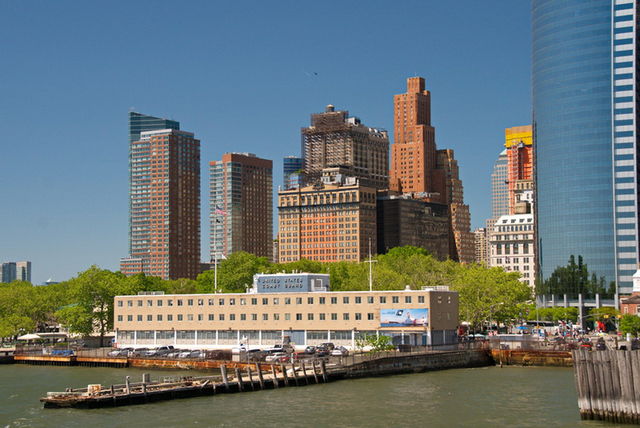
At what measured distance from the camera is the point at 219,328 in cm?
14625

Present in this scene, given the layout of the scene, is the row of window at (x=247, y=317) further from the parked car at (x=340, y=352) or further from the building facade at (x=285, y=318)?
the parked car at (x=340, y=352)

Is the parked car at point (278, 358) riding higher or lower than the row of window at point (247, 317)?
lower

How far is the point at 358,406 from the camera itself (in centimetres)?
8731

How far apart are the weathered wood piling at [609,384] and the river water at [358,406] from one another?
128 cm

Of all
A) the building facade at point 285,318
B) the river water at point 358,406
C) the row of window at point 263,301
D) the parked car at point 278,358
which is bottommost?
the river water at point 358,406

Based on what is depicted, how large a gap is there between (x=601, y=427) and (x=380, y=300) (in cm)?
6389

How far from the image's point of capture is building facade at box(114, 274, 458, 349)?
13175 centimetres

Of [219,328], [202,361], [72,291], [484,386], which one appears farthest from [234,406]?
[72,291]

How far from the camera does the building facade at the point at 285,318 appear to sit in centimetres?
13175

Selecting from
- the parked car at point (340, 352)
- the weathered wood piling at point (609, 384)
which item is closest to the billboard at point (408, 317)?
the parked car at point (340, 352)

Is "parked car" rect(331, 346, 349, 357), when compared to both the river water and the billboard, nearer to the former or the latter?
the billboard

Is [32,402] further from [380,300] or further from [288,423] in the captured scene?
[380,300]

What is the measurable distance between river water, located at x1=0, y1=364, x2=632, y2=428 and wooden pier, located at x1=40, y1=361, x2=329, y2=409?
1.35 metres

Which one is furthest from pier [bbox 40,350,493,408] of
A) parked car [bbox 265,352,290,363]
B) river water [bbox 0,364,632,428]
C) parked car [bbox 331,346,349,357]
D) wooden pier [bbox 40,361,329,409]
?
parked car [bbox 331,346,349,357]
